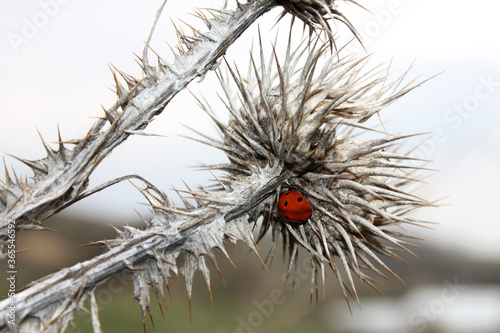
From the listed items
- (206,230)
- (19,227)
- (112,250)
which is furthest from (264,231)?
(19,227)

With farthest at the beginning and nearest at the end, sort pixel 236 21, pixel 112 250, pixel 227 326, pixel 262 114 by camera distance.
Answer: pixel 227 326
pixel 262 114
pixel 236 21
pixel 112 250

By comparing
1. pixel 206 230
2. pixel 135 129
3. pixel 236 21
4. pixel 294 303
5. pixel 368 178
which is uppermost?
pixel 236 21

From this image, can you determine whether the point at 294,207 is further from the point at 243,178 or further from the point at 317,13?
the point at 317,13

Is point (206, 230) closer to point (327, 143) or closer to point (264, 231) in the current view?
point (264, 231)

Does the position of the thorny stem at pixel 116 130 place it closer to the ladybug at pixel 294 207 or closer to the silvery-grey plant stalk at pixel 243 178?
the silvery-grey plant stalk at pixel 243 178

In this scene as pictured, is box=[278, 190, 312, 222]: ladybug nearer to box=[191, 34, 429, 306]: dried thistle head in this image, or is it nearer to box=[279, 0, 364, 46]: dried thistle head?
box=[191, 34, 429, 306]: dried thistle head

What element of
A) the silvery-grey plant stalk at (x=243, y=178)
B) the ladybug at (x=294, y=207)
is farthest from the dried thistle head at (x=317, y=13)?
the ladybug at (x=294, y=207)

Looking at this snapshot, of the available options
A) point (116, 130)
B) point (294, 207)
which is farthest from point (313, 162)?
point (116, 130)
